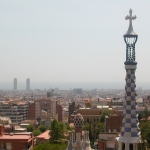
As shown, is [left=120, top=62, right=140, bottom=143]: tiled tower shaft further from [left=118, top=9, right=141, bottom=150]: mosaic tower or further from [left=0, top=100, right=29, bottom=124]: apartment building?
[left=0, top=100, right=29, bottom=124]: apartment building

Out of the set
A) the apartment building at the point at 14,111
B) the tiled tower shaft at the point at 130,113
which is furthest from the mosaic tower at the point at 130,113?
the apartment building at the point at 14,111

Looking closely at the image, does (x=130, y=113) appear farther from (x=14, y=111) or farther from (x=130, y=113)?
(x=14, y=111)

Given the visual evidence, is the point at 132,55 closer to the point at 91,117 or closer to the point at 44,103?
the point at 91,117

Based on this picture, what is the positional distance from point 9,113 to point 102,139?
6549cm

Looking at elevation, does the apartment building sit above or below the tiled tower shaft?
below

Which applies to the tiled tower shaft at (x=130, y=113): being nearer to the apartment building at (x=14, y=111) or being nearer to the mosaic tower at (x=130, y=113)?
the mosaic tower at (x=130, y=113)

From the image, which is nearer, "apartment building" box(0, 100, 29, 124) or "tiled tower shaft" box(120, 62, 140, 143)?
"tiled tower shaft" box(120, 62, 140, 143)

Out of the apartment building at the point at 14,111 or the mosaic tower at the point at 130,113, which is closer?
the mosaic tower at the point at 130,113

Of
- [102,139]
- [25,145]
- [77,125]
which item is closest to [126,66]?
[77,125]

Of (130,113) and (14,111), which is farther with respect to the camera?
(14,111)

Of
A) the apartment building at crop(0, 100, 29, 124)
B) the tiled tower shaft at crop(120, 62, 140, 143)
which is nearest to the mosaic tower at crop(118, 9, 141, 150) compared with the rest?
the tiled tower shaft at crop(120, 62, 140, 143)

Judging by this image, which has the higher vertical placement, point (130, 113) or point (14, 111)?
point (130, 113)

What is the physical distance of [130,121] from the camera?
11.8 metres

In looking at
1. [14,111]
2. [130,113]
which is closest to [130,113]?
[130,113]
